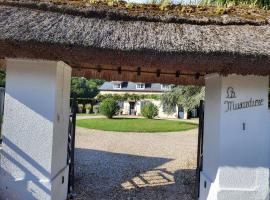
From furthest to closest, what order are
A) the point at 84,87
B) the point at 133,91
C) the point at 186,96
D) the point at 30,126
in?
the point at 84,87, the point at 133,91, the point at 186,96, the point at 30,126

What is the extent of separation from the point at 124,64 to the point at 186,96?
1929 cm

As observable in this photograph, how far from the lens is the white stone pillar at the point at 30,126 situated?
22.3 ft

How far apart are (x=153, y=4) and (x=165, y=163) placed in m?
8.07

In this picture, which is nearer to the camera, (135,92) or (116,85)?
(135,92)

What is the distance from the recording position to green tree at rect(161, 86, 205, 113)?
23.1m

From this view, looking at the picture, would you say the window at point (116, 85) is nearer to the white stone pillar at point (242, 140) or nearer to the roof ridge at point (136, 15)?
the roof ridge at point (136, 15)

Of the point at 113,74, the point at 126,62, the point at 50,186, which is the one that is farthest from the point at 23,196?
the point at 113,74

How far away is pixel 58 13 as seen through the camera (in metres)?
7.25

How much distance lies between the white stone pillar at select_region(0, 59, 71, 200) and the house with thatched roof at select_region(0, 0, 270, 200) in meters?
0.02

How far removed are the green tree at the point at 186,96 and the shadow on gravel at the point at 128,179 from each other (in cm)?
770

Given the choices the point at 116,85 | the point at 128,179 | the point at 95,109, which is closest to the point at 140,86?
the point at 116,85

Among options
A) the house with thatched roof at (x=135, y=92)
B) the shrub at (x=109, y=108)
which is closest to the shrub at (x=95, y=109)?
the house with thatched roof at (x=135, y=92)

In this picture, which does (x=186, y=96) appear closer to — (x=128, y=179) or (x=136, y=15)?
(x=128, y=179)

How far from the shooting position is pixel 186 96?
2606 cm
